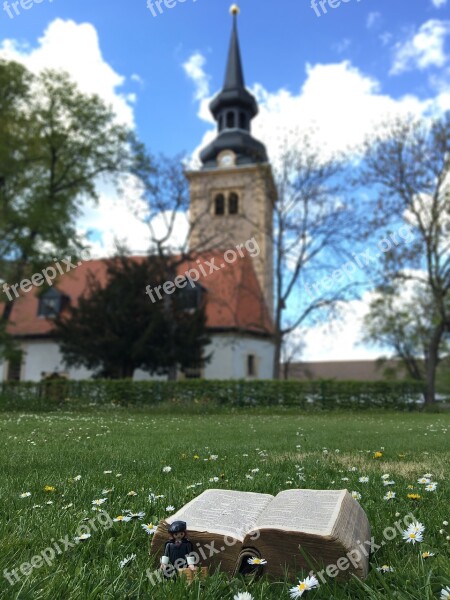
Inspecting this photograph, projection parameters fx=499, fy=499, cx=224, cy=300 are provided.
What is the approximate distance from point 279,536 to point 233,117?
5234cm

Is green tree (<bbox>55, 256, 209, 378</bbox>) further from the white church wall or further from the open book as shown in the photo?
the open book

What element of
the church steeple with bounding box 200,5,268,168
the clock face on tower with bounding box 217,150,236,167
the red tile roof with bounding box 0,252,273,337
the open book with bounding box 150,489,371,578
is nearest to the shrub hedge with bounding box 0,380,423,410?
the red tile roof with bounding box 0,252,273,337

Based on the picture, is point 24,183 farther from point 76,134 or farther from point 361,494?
point 361,494

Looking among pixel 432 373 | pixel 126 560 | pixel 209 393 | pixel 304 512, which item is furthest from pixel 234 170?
pixel 126 560

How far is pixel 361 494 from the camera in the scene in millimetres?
4316

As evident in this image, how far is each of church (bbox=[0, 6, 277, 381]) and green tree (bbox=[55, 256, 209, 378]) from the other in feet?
7.21

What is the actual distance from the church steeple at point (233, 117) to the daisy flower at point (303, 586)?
48366 mm

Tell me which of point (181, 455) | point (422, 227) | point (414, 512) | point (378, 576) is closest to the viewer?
point (378, 576)

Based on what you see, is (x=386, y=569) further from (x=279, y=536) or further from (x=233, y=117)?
(x=233, y=117)

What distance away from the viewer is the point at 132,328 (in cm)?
3209

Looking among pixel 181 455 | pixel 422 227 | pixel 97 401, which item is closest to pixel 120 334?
pixel 97 401

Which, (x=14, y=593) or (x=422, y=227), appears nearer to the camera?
(x=14, y=593)

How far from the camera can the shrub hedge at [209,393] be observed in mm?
23062

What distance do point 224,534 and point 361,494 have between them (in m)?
2.16
